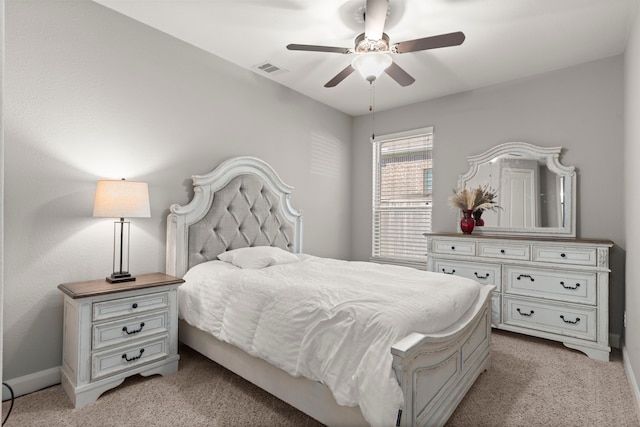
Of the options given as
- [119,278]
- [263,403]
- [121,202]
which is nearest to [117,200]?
[121,202]

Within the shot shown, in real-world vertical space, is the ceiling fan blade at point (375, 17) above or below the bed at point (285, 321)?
above

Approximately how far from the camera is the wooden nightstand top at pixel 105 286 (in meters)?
2.09

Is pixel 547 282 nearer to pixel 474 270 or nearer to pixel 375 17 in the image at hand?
pixel 474 270

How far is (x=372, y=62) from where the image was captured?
2.39 metres

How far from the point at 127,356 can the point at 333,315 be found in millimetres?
1443

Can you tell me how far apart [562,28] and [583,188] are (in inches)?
58.2

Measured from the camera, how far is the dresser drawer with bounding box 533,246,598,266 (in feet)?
9.67

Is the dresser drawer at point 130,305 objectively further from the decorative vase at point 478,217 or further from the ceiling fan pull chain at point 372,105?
the decorative vase at point 478,217

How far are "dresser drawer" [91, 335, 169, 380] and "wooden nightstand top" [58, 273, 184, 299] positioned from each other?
0.38 m

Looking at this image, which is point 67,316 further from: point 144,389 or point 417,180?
point 417,180

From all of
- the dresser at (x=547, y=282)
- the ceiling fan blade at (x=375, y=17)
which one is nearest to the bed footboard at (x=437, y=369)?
the dresser at (x=547, y=282)

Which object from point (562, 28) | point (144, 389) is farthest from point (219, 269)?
point (562, 28)

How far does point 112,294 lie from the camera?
2176mm

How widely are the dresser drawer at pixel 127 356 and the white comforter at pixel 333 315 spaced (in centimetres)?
26
